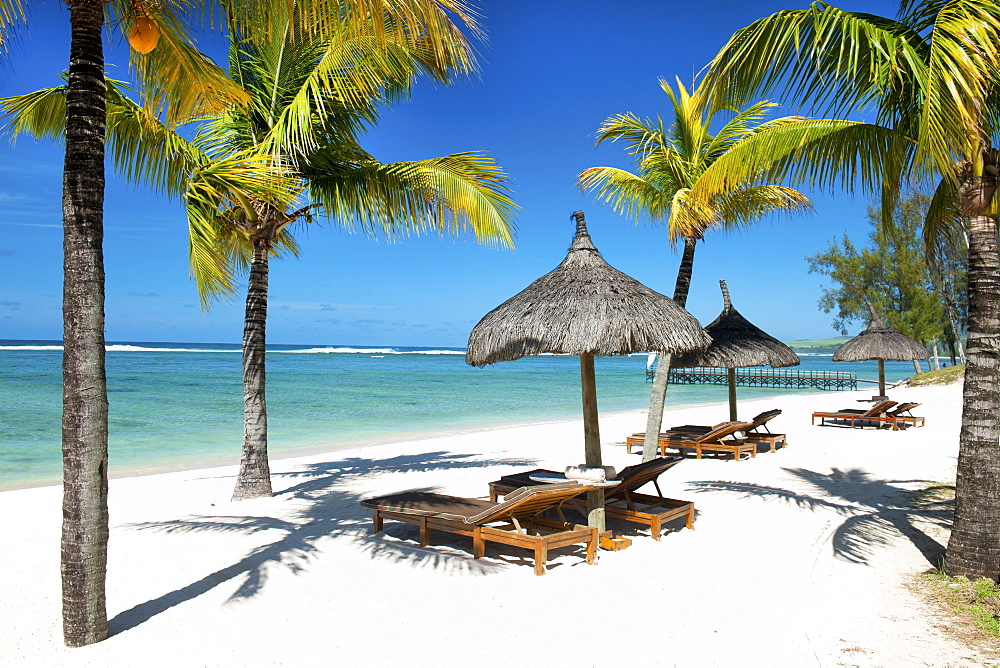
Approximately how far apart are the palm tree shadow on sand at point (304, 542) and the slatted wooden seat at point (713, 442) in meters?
5.67

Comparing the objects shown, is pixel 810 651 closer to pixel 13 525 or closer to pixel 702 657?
pixel 702 657

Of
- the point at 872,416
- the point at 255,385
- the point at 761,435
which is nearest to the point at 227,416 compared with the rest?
the point at 255,385

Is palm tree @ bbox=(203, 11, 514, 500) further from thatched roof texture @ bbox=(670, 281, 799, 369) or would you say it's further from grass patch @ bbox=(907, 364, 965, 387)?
grass patch @ bbox=(907, 364, 965, 387)

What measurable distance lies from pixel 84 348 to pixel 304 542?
2.98 meters

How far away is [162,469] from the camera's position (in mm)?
12062

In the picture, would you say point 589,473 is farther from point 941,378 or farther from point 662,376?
point 941,378

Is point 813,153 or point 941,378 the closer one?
point 813,153

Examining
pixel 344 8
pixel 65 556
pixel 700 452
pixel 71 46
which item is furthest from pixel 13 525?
pixel 700 452

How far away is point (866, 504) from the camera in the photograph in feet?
24.5

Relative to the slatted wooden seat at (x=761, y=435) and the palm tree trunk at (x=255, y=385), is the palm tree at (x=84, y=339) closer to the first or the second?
the palm tree trunk at (x=255, y=385)

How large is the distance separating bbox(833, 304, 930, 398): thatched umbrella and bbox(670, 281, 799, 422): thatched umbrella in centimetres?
611

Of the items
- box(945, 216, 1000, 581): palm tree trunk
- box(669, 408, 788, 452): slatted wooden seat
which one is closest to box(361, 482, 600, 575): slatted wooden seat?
box(945, 216, 1000, 581): palm tree trunk

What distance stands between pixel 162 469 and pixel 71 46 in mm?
9783

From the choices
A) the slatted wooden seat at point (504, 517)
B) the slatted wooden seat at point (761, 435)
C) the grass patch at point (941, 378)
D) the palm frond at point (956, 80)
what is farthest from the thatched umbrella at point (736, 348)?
the grass patch at point (941, 378)
